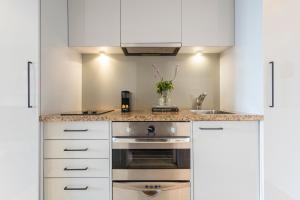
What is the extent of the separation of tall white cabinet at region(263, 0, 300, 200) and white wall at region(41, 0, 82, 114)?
1.55m

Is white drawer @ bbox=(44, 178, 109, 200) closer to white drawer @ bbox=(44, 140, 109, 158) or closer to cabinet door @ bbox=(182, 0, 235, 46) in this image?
white drawer @ bbox=(44, 140, 109, 158)

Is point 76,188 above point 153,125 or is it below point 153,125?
below

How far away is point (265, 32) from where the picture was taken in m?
1.63

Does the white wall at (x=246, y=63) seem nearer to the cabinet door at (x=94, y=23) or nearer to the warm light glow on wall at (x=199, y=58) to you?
the warm light glow on wall at (x=199, y=58)

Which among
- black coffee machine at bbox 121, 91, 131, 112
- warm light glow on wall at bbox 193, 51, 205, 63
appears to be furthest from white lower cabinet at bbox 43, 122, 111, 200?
warm light glow on wall at bbox 193, 51, 205, 63

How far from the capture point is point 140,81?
2.53m

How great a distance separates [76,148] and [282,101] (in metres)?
1.47

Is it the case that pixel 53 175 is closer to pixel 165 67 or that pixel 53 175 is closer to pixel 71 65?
pixel 71 65

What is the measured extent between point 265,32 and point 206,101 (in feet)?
3.40

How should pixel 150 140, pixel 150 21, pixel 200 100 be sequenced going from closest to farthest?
pixel 150 140
pixel 150 21
pixel 200 100

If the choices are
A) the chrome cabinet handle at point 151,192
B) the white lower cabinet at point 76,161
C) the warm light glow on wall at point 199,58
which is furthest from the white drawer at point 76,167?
the warm light glow on wall at point 199,58

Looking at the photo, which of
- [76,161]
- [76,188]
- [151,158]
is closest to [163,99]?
[151,158]
